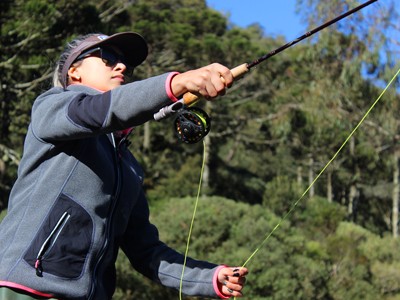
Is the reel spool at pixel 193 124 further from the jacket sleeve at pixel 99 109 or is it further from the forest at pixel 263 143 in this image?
the forest at pixel 263 143

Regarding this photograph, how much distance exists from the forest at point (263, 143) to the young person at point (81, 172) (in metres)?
3.48

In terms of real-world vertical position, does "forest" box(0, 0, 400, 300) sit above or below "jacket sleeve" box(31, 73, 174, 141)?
above

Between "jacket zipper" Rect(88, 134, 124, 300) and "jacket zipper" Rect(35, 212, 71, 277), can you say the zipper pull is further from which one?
"jacket zipper" Rect(88, 134, 124, 300)

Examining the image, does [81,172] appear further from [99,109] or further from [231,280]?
[231,280]

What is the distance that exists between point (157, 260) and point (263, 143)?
3066 cm

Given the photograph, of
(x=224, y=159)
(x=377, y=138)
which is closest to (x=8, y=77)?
(x=377, y=138)

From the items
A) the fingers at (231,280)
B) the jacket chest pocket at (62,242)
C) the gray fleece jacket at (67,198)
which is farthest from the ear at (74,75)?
the fingers at (231,280)

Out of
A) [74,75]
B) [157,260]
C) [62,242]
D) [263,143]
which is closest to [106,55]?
[74,75]

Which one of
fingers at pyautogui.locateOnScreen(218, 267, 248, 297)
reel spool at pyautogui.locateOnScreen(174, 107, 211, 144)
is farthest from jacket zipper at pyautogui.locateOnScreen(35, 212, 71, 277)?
fingers at pyautogui.locateOnScreen(218, 267, 248, 297)

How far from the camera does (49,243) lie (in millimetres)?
A: 2361

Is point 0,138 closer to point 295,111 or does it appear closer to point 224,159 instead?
point 295,111

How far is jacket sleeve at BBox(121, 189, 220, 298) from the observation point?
9.44 feet

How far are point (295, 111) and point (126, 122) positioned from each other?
81.8 ft

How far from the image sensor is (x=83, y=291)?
242 centimetres
